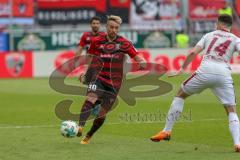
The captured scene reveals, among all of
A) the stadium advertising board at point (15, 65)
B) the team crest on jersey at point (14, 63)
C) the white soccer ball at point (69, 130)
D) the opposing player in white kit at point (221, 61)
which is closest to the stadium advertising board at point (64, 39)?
the stadium advertising board at point (15, 65)

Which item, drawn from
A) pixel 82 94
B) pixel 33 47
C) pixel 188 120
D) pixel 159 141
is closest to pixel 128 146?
pixel 159 141

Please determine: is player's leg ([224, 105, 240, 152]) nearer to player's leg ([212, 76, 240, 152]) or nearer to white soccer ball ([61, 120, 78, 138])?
player's leg ([212, 76, 240, 152])

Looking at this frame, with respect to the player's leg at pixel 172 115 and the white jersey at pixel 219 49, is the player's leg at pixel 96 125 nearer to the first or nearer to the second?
the player's leg at pixel 172 115

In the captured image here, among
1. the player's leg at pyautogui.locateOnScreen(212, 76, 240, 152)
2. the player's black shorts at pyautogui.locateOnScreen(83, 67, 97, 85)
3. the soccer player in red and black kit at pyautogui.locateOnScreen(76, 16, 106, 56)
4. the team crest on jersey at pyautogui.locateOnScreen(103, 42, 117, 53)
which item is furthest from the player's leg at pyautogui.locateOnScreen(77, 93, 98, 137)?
the soccer player in red and black kit at pyautogui.locateOnScreen(76, 16, 106, 56)

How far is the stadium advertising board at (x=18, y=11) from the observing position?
44.6 metres

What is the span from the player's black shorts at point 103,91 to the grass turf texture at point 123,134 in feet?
2.38

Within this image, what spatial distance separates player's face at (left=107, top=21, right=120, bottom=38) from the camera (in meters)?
12.7

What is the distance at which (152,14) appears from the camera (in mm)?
46219

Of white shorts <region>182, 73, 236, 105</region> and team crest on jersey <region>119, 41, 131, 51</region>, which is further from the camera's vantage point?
team crest on jersey <region>119, 41, 131, 51</region>

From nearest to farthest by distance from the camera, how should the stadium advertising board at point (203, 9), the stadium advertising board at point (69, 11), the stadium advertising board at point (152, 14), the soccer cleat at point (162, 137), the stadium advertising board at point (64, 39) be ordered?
the soccer cleat at point (162, 137) → the stadium advertising board at point (64, 39) → the stadium advertising board at point (203, 9) → the stadium advertising board at point (152, 14) → the stadium advertising board at point (69, 11)

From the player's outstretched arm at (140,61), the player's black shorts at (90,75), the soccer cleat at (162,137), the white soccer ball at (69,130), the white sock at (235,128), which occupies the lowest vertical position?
the white soccer ball at (69,130)

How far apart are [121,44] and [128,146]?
5.99ft

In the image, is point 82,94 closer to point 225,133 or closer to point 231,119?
point 225,133

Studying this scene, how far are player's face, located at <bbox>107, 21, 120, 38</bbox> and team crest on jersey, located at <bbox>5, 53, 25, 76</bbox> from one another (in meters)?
21.1
